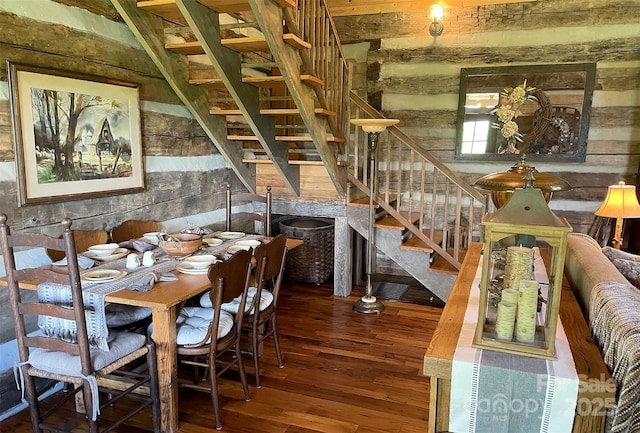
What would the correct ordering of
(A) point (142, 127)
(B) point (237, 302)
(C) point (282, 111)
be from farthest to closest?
(C) point (282, 111) → (A) point (142, 127) → (B) point (237, 302)

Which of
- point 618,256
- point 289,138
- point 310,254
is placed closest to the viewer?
point 618,256

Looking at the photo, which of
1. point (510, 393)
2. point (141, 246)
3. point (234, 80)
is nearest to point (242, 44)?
point (234, 80)

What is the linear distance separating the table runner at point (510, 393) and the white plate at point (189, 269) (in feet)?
5.02

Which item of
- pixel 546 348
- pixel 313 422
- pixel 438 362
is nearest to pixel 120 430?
pixel 313 422

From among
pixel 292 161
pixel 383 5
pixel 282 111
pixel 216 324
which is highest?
pixel 383 5

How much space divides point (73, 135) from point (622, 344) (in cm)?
292

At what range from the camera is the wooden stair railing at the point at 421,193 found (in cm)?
399

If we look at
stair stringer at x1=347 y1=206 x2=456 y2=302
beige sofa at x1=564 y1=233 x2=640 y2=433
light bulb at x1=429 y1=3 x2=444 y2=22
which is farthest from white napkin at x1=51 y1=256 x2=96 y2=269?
light bulb at x1=429 y1=3 x2=444 y2=22

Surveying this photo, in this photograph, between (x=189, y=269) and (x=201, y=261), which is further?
(x=201, y=261)

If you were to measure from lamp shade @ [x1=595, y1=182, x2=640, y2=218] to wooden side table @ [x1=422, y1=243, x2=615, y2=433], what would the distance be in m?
2.08

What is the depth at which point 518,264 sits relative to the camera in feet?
4.77

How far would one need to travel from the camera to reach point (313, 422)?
2473mm

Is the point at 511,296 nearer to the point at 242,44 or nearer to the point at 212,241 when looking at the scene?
the point at 212,241

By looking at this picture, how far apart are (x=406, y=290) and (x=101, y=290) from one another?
10.8 feet
